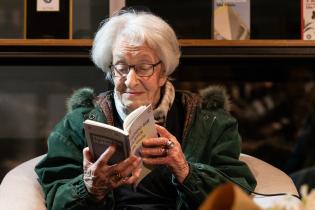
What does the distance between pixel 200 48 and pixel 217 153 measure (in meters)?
0.61

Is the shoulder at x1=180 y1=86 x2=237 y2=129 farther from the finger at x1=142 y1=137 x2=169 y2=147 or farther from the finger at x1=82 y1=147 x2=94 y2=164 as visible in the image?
the finger at x1=82 y1=147 x2=94 y2=164

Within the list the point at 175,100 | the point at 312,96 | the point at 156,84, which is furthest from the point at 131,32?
the point at 312,96

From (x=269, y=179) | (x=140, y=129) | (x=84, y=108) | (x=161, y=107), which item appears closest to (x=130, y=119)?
(x=140, y=129)

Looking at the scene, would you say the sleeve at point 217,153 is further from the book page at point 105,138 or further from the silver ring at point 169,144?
the book page at point 105,138

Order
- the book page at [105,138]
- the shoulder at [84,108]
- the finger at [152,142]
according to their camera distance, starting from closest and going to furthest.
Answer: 1. the book page at [105,138]
2. the finger at [152,142]
3. the shoulder at [84,108]

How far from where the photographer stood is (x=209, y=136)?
6.14 ft

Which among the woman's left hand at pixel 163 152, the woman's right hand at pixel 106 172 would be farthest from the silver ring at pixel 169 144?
the woman's right hand at pixel 106 172

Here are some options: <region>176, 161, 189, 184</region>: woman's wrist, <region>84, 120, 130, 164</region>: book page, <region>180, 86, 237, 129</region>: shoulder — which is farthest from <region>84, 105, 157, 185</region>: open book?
<region>180, 86, 237, 129</region>: shoulder

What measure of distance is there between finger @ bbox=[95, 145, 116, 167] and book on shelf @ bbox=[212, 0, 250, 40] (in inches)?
38.9

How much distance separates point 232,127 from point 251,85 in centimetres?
76

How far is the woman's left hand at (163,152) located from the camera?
157 centimetres

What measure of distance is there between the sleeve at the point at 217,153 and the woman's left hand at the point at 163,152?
Result: 93 millimetres

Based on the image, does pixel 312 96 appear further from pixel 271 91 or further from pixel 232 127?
pixel 232 127

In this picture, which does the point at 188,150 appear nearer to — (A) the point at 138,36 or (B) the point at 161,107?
(B) the point at 161,107
